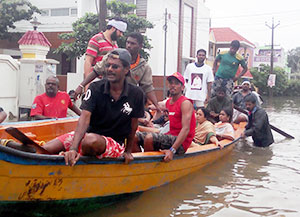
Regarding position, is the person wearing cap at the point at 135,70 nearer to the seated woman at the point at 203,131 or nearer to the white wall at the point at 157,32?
the seated woman at the point at 203,131

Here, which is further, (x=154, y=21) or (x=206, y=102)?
(x=154, y=21)

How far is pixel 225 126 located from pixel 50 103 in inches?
132

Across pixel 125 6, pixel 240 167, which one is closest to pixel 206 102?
pixel 240 167

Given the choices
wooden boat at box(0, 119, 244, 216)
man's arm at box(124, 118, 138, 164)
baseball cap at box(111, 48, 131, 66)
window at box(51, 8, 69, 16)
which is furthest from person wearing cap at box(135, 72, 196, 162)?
window at box(51, 8, 69, 16)

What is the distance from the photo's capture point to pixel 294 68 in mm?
60906

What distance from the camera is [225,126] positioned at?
23.7ft

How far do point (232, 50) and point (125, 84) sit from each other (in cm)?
502

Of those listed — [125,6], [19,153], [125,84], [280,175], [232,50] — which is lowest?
[280,175]

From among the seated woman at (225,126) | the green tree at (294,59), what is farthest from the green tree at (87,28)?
the green tree at (294,59)

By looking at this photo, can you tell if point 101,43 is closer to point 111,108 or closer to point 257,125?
point 111,108

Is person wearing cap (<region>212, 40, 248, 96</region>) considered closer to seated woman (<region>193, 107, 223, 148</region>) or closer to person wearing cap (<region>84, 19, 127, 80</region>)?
seated woman (<region>193, 107, 223, 148</region>)

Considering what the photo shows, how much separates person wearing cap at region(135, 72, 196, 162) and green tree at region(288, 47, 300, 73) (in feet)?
198

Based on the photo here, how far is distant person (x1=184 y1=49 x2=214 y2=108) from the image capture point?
799 centimetres

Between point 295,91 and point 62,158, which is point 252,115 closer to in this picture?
point 62,158
